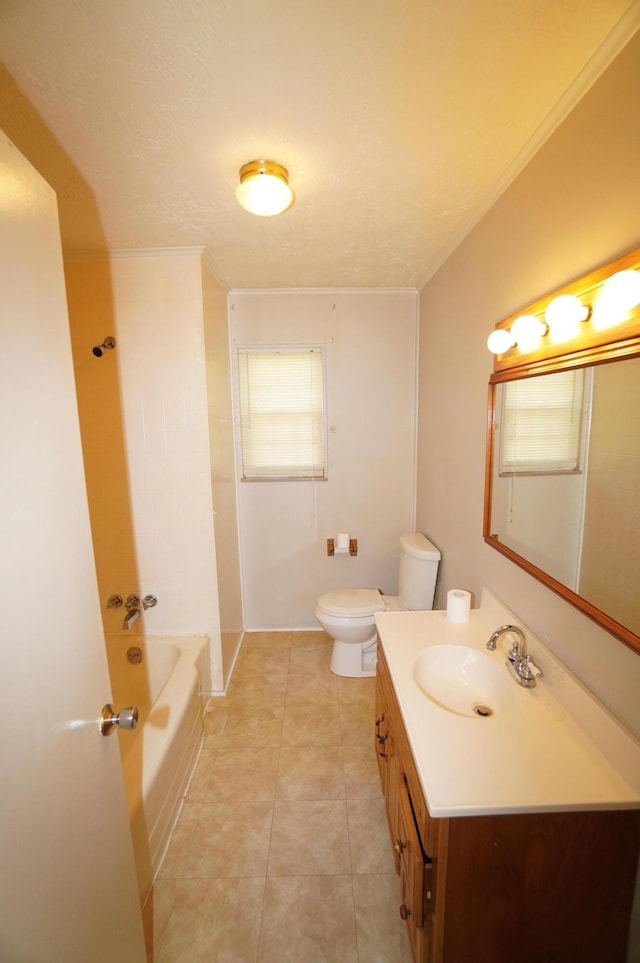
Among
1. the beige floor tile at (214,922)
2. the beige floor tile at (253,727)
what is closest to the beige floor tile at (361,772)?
the beige floor tile at (253,727)

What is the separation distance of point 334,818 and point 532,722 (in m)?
1.01

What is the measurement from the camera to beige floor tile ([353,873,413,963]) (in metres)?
1.12

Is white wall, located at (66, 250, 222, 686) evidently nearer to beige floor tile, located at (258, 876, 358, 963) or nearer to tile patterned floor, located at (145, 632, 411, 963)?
tile patterned floor, located at (145, 632, 411, 963)

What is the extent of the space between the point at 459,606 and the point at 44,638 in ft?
4.40

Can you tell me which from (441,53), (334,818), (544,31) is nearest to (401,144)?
(441,53)

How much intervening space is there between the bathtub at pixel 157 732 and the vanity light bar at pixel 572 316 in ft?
6.35

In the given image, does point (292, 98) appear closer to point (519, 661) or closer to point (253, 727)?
point (519, 661)

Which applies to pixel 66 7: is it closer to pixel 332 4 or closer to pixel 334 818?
pixel 332 4

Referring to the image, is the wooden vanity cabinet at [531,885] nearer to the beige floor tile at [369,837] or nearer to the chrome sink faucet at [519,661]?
the chrome sink faucet at [519,661]

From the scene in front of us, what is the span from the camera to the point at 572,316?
0.95 meters

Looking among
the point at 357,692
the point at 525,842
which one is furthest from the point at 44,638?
the point at 357,692

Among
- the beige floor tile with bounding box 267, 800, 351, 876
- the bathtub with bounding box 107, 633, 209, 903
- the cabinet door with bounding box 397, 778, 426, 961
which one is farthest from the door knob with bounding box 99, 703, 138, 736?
the beige floor tile with bounding box 267, 800, 351, 876

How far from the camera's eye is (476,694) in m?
1.26

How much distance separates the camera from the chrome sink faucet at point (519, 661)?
1.12 m
